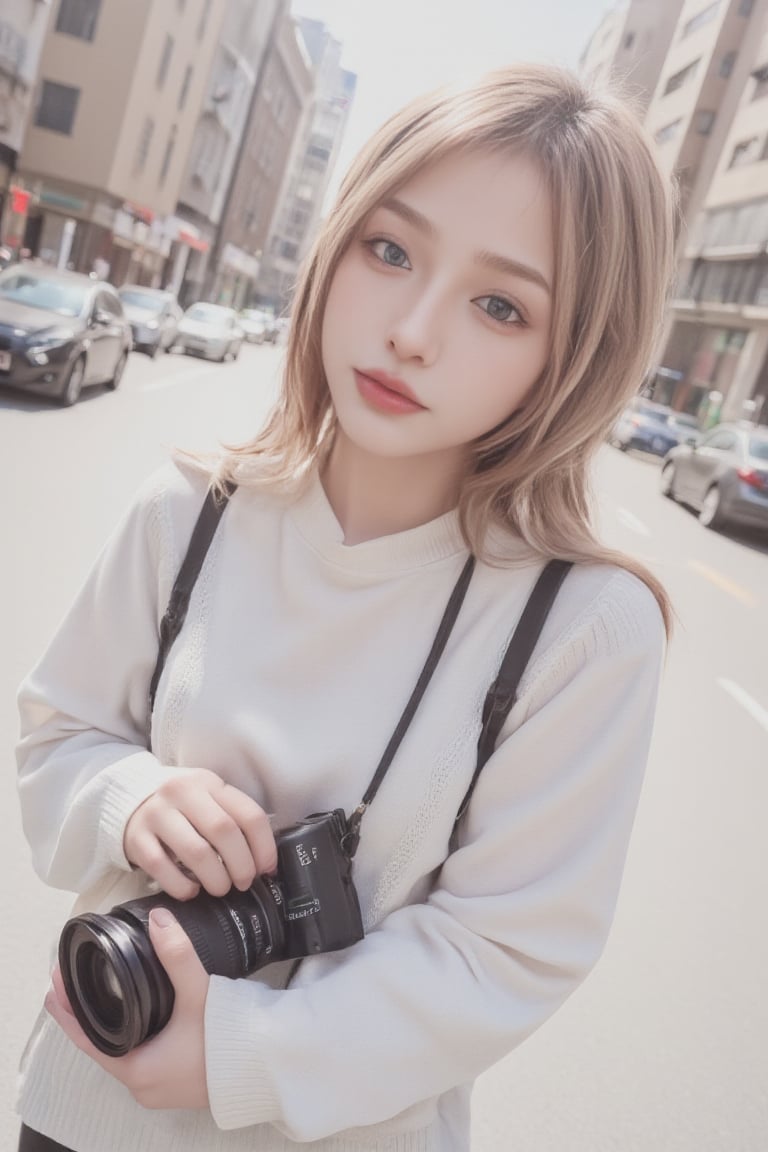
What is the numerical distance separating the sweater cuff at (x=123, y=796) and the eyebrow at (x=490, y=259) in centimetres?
66

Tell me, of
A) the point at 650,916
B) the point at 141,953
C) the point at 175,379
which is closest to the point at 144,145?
the point at 175,379

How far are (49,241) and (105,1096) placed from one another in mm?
38030

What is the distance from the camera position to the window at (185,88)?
40.0 metres

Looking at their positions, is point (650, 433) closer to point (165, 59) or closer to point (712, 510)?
point (712, 510)

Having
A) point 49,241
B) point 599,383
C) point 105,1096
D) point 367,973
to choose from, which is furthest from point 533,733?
point 49,241

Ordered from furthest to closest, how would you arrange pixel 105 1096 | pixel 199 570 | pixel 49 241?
pixel 49 241
pixel 199 570
pixel 105 1096

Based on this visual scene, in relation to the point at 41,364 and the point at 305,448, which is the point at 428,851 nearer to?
the point at 305,448

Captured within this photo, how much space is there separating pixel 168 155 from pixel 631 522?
35443 millimetres

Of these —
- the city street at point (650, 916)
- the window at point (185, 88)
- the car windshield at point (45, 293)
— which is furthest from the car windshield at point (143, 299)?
the window at point (185, 88)

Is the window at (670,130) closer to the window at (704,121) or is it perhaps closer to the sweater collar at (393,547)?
the window at (704,121)

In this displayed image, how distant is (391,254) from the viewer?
1188 mm

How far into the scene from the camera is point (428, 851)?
1.13 metres

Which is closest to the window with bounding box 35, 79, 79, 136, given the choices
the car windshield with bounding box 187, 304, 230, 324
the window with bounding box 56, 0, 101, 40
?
the window with bounding box 56, 0, 101, 40

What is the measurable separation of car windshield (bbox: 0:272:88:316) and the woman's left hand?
1085cm
